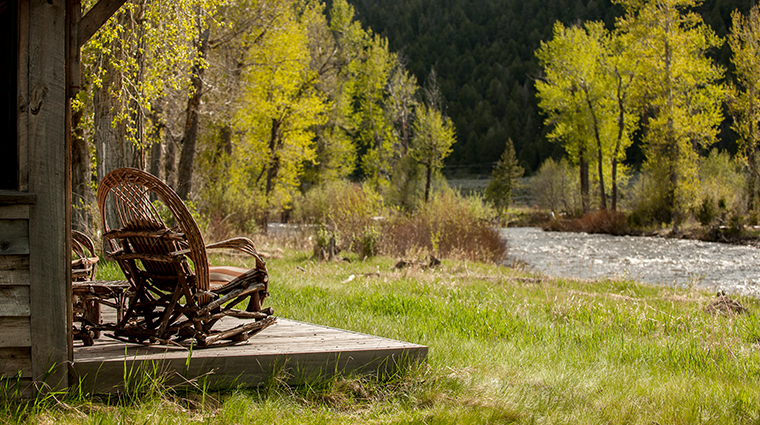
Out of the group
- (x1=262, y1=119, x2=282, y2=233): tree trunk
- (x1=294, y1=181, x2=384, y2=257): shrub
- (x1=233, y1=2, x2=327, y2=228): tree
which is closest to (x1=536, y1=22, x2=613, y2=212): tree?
(x1=233, y1=2, x2=327, y2=228): tree

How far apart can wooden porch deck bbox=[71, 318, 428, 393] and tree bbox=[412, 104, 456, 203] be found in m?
Result: 26.0

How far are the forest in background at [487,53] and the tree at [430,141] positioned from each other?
4450 cm

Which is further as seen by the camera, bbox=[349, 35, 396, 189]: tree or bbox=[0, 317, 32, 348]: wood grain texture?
bbox=[349, 35, 396, 189]: tree

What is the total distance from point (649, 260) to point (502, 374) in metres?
13.5

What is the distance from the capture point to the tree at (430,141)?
97.7ft

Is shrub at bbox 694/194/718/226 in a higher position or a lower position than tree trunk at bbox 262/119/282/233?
lower

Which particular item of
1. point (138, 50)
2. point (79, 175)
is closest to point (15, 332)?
point (138, 50)

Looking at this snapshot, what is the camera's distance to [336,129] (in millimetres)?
32094

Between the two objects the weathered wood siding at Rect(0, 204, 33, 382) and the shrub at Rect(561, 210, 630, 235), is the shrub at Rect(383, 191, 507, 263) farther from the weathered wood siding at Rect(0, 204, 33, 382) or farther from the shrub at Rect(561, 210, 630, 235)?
the shrub at Rect(561, 210, 630, 235)

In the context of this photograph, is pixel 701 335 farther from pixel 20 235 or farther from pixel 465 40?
pixel 465 40

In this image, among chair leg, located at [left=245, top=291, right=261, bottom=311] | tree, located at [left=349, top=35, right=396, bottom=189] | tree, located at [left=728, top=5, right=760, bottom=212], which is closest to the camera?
chair leg, located at [left=245, top=291, right=261, bottom=311]

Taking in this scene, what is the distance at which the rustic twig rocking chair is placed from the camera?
2.85m

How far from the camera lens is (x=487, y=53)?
103312mm

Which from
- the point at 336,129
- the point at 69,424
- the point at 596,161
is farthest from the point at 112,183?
the point at 596,161
